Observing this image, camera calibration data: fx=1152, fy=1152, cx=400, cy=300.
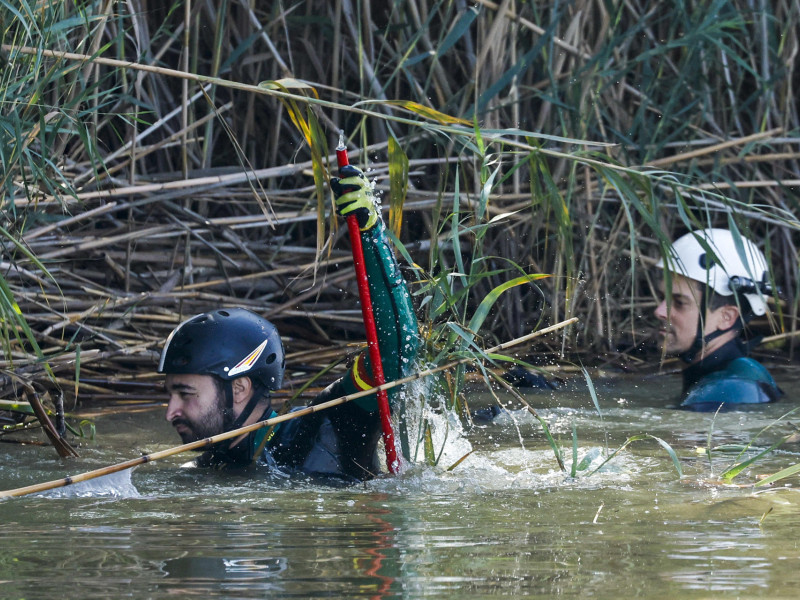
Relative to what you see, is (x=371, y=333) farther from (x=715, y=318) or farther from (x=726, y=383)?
(x=715, y=318)

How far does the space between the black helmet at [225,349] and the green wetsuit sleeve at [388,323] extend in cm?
35

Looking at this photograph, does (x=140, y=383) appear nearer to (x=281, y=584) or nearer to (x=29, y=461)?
(x=29, y=461)

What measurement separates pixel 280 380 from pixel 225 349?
20 centimetres

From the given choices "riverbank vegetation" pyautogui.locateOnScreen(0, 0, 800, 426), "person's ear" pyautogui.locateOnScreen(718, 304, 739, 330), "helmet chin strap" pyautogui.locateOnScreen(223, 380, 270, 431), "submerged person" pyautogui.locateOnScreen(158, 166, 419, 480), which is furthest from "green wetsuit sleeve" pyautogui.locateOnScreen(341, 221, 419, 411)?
"person's ear" pyautogui.locateOnScreen(718, 304, 739, 330)

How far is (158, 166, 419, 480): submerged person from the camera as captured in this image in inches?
124

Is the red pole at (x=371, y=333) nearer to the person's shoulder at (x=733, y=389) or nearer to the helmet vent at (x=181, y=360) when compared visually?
the helmet vent at (x=181, y=360)

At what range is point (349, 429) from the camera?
3.30 metres

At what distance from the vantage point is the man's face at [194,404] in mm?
3354

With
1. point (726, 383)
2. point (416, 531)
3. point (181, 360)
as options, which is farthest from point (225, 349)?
point (726, 383)

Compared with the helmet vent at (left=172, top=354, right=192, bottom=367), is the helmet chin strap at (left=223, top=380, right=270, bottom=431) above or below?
below

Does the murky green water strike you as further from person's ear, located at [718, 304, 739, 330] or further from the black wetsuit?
person's ear, located at [718, 304, 739, 330]

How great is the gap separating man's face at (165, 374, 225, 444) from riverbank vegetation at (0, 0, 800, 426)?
0.95 metres

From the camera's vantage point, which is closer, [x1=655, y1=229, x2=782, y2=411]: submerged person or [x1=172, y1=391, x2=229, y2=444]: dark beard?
[x1=172, y1=391, x2=229, y2=444]: dark beard

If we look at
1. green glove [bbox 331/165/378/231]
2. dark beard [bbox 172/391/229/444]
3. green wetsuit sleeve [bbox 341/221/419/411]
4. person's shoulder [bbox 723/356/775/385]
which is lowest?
person's shoulder [bbox 723/356/775/385]
